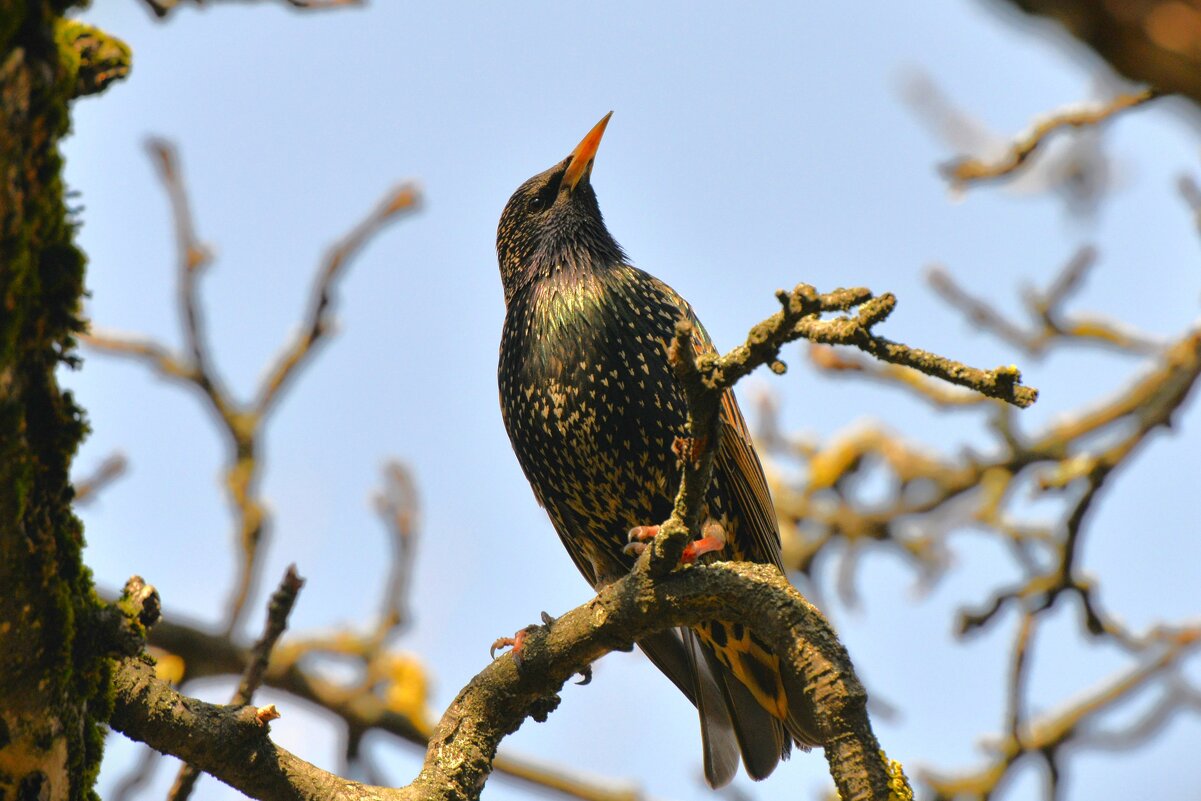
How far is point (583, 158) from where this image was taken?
550 cm

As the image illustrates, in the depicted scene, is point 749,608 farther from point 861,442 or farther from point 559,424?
point 861,442

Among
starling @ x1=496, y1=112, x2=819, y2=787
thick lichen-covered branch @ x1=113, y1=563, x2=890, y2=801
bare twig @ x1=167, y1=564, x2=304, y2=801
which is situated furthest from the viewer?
starling @ x1=496, y1=112, x2=819, y2=787

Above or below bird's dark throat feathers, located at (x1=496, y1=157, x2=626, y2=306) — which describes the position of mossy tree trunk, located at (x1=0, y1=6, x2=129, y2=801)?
below

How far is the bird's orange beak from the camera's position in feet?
17.9

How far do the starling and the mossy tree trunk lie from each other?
2150 mm

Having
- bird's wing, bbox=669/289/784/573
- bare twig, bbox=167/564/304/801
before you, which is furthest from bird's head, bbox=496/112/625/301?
bare twig, bbox=167/564/304/801

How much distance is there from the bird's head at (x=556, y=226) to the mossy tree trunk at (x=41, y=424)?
288 cm

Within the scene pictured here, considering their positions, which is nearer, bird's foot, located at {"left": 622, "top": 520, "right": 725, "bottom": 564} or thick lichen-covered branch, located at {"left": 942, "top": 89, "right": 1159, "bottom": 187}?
bird's foot, located at {"left": 622, "top": 520, "right": 725, "bottom": 564}

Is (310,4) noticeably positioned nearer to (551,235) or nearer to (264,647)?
(264,647)

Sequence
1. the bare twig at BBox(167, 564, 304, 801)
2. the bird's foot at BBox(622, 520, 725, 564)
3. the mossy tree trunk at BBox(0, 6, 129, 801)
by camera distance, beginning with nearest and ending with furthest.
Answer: the mossy tree trunk at BBox(0, 6, 129, 801) < the bare twig at BBox(167, 564, 304, 801) < the bird's foot at BBox(622, 520, 725, 564)

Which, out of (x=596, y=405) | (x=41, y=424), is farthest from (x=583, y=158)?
(x=41, y=424)

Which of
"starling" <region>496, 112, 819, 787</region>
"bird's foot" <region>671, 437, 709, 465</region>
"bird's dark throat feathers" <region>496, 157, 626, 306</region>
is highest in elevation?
"bird's dark throat feathers" <region>496, 157, 626, 306</region>

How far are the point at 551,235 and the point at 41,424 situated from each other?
128 inches

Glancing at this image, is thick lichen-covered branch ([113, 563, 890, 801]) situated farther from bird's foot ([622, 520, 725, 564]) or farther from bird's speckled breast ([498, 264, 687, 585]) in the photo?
bird's speckled breast ([498, 264, 687, 585])
